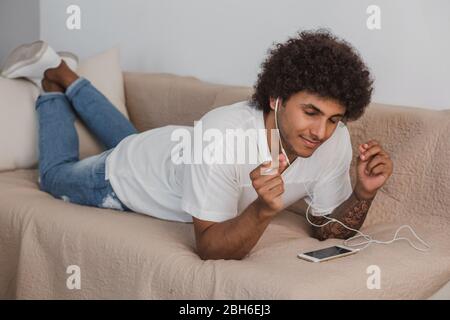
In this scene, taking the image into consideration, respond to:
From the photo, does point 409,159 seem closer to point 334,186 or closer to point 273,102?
point 334,186

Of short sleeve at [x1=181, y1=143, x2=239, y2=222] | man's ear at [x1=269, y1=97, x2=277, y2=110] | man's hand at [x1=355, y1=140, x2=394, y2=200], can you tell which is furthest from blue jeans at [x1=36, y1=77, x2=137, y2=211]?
man's hand at [x1=355, y1=140, x2=394, y2=200]

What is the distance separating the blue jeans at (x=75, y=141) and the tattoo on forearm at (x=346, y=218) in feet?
1.79

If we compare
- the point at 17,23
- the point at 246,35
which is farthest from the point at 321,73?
the point at 17,23

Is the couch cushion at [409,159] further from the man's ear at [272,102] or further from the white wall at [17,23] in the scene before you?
the white wall at [17,23]

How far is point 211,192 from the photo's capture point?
1.43 m

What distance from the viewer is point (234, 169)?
4.82ft

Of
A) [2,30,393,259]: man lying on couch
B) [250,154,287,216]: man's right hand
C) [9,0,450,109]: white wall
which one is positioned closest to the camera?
[250,154,287,216]: man's right hand

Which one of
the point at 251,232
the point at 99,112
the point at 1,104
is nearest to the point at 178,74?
the point at 99,112

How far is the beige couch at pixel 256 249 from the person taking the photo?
1338 millimetres

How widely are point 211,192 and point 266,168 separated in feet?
0.59

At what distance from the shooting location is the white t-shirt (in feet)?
4.72

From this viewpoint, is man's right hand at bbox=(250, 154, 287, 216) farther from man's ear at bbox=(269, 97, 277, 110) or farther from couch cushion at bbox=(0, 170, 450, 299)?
man's ear at bbox=(269, 97, 277, 110)

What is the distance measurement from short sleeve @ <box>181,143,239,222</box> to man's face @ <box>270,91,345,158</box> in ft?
0.48
